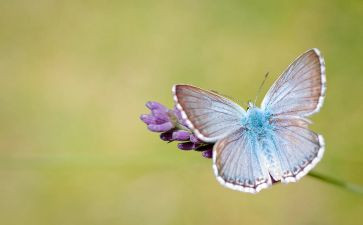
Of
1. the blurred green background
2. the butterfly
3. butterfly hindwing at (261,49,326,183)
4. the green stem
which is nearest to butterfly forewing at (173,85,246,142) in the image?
the butterfly

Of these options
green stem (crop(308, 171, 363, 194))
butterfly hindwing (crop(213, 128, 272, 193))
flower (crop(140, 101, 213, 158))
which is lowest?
green stem (crop(308, 171, 363, 194))

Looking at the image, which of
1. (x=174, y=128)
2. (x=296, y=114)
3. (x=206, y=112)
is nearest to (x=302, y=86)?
(x=296, y=114)

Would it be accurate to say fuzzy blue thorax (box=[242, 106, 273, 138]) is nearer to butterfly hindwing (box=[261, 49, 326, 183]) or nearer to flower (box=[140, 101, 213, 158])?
butterfly hindwing (box=[261, 49, 326, 183])

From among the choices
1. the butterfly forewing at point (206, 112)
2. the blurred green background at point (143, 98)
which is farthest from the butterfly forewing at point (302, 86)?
the blurred green background at point (143, 98)

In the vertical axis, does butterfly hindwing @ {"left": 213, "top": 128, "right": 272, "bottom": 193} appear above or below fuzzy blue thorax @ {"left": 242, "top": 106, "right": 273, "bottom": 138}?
below

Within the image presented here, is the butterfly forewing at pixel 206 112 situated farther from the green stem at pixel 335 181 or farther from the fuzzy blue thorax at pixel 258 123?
the green stem at pixel 335 181

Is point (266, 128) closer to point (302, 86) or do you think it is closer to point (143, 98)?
point (302, 86)
